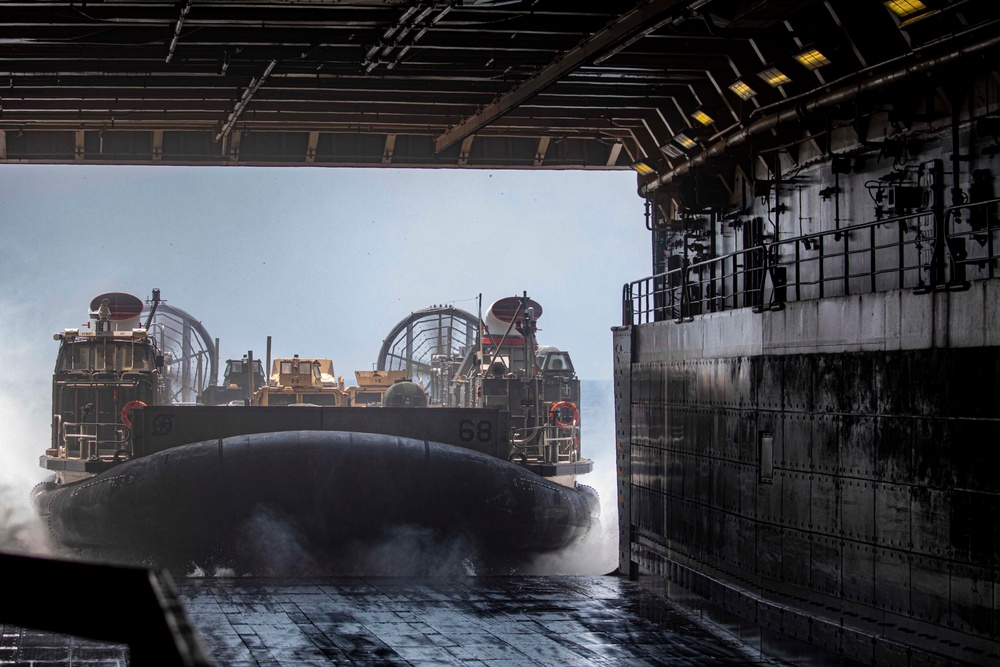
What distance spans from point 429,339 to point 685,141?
19.7 meters

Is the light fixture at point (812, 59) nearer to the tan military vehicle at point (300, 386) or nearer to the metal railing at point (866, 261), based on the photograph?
the metal railing at point (866, 261)

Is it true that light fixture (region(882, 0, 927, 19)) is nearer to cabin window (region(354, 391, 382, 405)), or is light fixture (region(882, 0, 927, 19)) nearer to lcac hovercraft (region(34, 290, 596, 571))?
lcac hovercraft (region(34, 290, 596, 571))

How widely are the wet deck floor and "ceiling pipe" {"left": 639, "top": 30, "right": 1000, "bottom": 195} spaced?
5682 mm

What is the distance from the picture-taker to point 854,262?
12164 mm

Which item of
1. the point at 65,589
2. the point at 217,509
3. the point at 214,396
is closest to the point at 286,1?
the point at 217,509

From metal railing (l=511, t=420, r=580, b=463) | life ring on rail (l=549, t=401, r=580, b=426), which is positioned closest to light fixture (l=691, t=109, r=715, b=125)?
metal railing (l=511, t=420, r=580, b=463)

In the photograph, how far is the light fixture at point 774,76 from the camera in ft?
43.2

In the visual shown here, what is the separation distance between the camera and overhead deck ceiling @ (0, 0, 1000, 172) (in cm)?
1192

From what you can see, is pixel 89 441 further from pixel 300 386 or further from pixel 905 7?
pixel 905 7

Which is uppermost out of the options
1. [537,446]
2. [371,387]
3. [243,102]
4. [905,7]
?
[243,102]

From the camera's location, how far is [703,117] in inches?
611

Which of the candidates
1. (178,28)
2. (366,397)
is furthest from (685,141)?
(366,397)

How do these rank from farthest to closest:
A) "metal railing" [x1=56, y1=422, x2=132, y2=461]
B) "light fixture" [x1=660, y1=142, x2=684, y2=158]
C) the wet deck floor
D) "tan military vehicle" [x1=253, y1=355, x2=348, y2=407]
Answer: "tan military vehicle" [x1=253, y1=355, x2=348, y2=407], "metal railing" [x1=56, y1=422, x2=132, y2=461], "light fixture" [x1=660, y1=142, x2=684, y2=158], the wet deck floor

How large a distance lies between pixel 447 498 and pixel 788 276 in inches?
253
